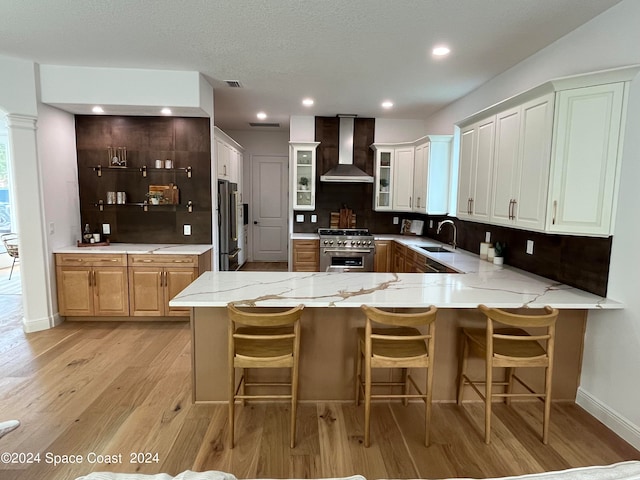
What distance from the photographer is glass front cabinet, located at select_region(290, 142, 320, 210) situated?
19.3 feet

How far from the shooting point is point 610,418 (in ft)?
8.19

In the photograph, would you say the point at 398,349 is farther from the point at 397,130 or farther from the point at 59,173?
the point at 397,130

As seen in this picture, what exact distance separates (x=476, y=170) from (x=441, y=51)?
1.17 meters

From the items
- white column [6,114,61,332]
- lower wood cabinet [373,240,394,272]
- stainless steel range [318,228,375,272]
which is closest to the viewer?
white column [6,114,61,332]

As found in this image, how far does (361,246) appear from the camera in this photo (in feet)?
18.2

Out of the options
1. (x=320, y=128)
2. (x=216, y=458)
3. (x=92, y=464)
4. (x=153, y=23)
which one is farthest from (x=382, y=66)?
(x=92, y=464)

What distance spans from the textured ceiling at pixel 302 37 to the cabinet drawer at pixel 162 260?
206cm

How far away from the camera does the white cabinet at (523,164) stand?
2654mm

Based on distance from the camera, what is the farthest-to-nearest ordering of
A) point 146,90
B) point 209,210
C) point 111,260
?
1. point 209,210
2. point 111,260
3. point 146,90

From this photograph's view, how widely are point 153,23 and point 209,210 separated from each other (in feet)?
7.64

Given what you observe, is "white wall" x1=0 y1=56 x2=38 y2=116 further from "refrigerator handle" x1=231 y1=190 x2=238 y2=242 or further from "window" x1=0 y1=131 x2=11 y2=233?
"window" x1=0 y1=131 x2=11 y2=233

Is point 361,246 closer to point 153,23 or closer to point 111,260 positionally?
point 111,260

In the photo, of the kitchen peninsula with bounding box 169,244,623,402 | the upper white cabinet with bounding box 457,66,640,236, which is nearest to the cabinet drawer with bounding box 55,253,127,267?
the kitchen peninsula with bounding box 169,244,623,402

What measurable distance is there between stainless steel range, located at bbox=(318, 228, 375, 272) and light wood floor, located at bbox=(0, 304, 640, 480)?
283 cm
